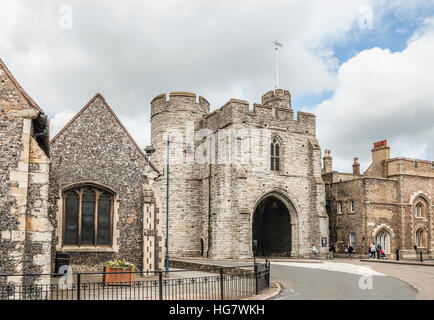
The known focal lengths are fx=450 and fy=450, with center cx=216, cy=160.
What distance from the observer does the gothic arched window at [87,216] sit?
57.6 ft

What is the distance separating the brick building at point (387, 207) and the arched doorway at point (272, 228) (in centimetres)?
609

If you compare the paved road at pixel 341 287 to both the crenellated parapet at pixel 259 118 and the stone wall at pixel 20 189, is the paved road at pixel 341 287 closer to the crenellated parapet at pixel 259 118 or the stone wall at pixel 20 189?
the stone wall at pixel 20 189

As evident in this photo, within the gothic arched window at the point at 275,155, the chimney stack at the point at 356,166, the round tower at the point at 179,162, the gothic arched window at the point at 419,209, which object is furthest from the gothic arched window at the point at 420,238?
the round tower at the point at 179,162

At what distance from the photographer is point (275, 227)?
120 feet

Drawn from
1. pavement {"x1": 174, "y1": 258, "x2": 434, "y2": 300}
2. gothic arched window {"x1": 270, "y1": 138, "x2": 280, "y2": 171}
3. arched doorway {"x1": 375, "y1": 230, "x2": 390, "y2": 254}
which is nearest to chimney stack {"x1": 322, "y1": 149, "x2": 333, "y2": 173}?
arched doorway {"x1": 375, "y1": 230, "x2": 390, "y2": 254}

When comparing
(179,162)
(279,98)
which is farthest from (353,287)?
(279,98)

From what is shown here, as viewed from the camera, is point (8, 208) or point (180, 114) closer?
point (8, 208)

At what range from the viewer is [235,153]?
31484 mm

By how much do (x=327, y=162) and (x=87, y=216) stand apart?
106ft

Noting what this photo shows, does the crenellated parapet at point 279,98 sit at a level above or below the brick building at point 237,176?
above
